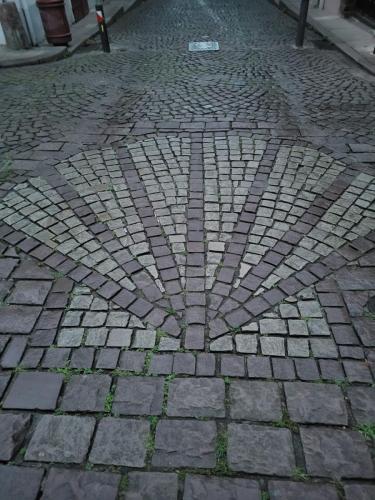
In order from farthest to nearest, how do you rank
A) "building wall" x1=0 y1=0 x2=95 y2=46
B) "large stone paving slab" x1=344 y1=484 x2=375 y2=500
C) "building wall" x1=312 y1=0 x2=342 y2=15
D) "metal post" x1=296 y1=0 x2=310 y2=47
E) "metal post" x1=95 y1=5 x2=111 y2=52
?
"building wall" x1=312 y1=0 x2=342 y2=15 → "building wall" x1=0 y1=0 x2=95 y2=46 → "metal post" x1=296 y1=0 x2=310 y2=47 → "metal post" x1=95 y1=5 x2=111 y2=52 → "large stone paving slab" x1=344 y1=484 x2=375 y2=500

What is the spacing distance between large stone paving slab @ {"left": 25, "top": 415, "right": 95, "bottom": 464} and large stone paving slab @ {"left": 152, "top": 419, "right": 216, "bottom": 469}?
1.47ft

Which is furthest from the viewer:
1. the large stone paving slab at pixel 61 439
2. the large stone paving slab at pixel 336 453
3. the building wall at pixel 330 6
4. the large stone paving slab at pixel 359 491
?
the building wall at pixel 330 6

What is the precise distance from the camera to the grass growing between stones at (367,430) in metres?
2.35

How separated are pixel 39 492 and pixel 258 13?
17.3 m

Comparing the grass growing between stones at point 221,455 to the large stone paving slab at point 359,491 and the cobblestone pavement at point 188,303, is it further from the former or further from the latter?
the large stone paving slab at point 359,491

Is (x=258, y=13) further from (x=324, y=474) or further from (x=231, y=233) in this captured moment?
(x=324, y=474)

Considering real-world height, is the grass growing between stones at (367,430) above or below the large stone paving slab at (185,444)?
below

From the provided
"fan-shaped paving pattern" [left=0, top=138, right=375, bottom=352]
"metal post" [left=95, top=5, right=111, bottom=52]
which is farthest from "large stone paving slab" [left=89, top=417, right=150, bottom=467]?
"metal post" [left=95, top=5, right=111, bottom=52]

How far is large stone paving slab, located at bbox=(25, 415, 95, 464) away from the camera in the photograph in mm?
2297

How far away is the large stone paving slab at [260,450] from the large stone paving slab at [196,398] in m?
0.18

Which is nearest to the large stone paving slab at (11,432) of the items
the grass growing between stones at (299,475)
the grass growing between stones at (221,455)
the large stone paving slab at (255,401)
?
the grass growing between stones at (221,455)

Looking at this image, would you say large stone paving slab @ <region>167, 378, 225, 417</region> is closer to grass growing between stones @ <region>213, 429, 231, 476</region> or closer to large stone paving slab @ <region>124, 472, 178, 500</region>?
grass growing between stones @ <region>213, 429, 231, 476</region>

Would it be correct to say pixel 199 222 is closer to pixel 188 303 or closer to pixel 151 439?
pixel 188 303

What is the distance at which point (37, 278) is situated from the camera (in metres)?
3.49
